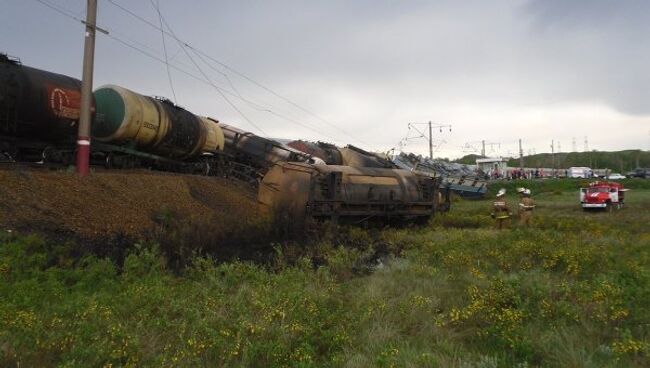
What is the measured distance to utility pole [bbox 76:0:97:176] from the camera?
12.4 meters

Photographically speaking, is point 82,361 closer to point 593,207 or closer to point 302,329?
point 302,329

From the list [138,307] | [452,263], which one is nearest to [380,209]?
[452,263]

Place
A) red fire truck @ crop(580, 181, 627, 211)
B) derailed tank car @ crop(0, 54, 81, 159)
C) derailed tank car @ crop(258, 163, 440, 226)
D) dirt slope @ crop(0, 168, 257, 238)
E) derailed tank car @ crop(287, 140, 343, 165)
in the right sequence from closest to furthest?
dirt slope @ crop(0, 168, 257, 238)
derailed tank car @ crop(0, 54, 81, 159)
derailed tank car @ crop(258, 163, 440, 226)
red fire truck @ crop(580, 181, 627, 211)
derailed tank car @ crop(287, 140, 343, 165)

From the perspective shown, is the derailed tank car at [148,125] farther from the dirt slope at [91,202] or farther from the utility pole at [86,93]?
the utility pole at [86,93]

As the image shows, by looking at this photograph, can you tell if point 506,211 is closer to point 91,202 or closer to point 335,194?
point 335,194

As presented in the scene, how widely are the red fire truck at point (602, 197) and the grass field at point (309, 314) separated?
56.2 feet

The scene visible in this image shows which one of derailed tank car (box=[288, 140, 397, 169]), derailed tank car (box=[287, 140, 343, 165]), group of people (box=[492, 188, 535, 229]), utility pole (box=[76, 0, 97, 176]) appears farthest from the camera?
derailed tank car (box=[287, 140, 343, 165])

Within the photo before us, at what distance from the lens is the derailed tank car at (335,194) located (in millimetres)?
13203

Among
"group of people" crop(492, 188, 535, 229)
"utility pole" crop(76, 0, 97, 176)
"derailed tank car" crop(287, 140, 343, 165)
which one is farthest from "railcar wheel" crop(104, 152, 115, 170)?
"derailed tank car" crop(287, 140, 343, 165)

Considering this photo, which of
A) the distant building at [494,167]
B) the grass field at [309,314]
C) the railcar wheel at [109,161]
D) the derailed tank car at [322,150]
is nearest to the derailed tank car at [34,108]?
the railcar wheel at [109,161]

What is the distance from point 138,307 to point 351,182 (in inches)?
363

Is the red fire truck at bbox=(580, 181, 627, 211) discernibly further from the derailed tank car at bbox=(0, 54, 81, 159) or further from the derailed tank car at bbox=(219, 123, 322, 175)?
the derailed tank car at bbox=(0, 54, 81, 159)

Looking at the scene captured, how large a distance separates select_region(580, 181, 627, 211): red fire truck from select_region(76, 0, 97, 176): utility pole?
2169 cm

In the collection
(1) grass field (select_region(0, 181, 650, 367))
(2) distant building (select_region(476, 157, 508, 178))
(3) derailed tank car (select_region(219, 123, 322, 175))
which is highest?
(2) distant building (select_region(476, 157, 508, 178))
